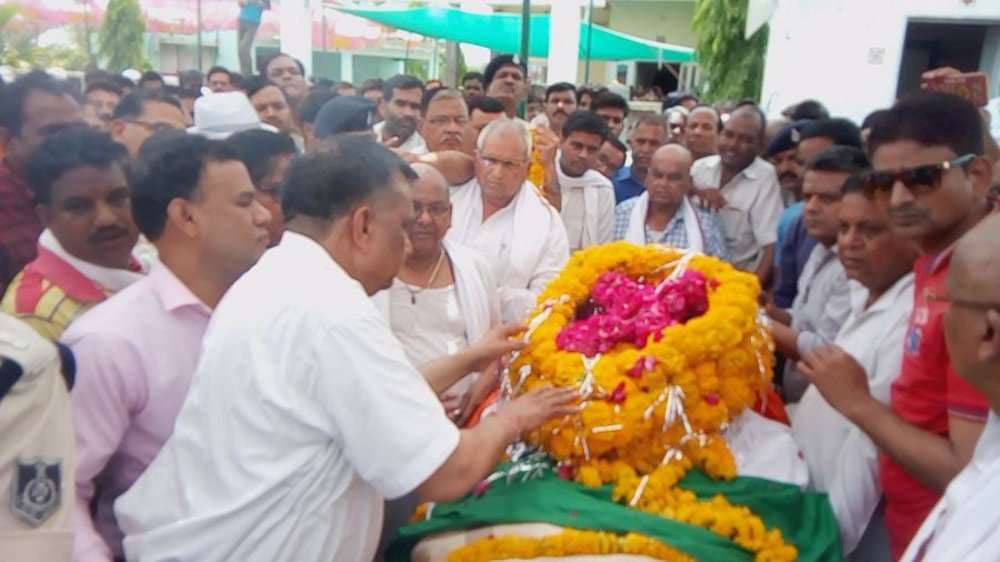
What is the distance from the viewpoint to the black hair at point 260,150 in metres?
3.10

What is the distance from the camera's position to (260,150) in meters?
3.14

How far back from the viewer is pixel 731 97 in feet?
46.6

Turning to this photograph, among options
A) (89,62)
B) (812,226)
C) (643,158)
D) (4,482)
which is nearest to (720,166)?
(643,158)

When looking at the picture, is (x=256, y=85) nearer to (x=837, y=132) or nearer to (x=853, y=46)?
(x=837, y=132)

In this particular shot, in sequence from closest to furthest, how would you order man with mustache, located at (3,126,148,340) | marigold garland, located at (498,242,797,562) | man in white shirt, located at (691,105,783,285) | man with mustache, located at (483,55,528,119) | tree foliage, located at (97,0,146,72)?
1. marigold garland, located at (498,242,797,562)
2. man with mustache, located at (3,126,148,340)
3. man in white shirt, located at (691,105,783,285)
4. man with mustache, located at (483,55,528,119)
5. tree foliage, located at (97,0,146,72)

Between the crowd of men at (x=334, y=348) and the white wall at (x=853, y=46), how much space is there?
666 cm

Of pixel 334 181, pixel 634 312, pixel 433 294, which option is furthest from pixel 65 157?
pixel 634 312

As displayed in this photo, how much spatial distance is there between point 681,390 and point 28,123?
10.0 ft

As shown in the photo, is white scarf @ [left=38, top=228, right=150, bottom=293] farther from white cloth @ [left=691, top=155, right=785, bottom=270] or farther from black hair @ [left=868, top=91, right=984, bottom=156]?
white cloth @ [left=691, top=155, right=785, bottom=270]

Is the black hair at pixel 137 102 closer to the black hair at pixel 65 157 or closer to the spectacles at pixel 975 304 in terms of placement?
the black hair at pixel 65 157

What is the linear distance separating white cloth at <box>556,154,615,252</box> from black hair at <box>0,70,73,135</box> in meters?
2.65

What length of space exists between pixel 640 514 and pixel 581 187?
302 cm

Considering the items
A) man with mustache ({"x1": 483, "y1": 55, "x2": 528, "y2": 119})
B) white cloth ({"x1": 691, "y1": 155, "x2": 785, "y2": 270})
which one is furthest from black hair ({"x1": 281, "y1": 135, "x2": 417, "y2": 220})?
man with mustache ({"x1": 483, "y1": 55, "x2": 528, "y2": 119})

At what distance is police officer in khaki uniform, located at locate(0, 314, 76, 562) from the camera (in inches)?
55.9
